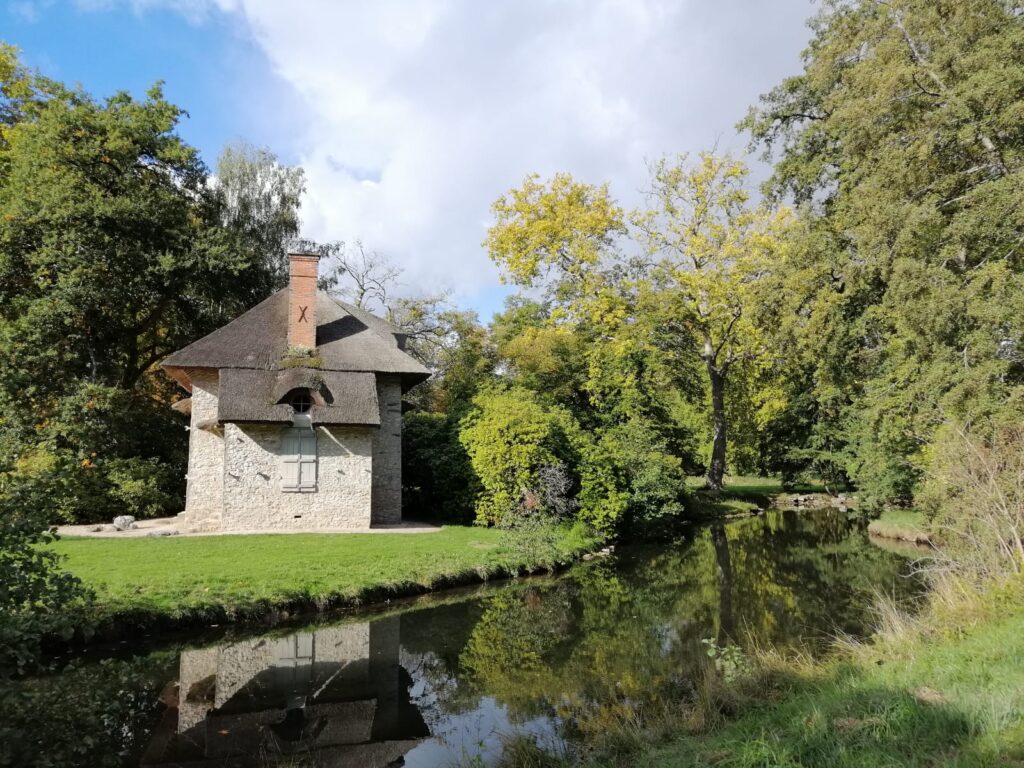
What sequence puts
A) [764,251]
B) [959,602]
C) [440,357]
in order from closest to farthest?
[959,602] < [764,251] < [440,357]

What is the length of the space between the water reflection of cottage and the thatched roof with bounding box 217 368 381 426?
840 cm

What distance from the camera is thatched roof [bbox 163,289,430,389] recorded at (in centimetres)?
1884

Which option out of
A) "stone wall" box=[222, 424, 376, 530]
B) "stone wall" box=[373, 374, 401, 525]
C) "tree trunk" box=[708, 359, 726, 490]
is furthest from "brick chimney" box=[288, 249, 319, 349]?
"tree trunk" box=[708, 359, 726, 490]

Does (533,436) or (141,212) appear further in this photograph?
(141,212)

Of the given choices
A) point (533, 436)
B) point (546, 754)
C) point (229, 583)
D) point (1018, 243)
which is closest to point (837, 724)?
point (546, 754)

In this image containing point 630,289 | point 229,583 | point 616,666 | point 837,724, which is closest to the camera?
point 837,724

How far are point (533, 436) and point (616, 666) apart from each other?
33.0ft

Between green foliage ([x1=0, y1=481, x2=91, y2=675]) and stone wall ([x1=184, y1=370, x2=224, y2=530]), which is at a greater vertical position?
stone wall ([x1=184, y1=370, x2=224, y2=530])

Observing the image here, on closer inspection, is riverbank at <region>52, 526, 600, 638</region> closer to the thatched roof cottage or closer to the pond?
the pond

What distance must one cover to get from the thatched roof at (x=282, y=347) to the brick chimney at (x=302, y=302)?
40 cm

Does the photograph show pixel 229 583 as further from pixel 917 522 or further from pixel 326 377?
pixel 917 522

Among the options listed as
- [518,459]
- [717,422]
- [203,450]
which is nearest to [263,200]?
[203,450]

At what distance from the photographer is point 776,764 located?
451 centimetres

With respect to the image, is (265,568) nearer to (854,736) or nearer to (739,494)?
(854,736)
